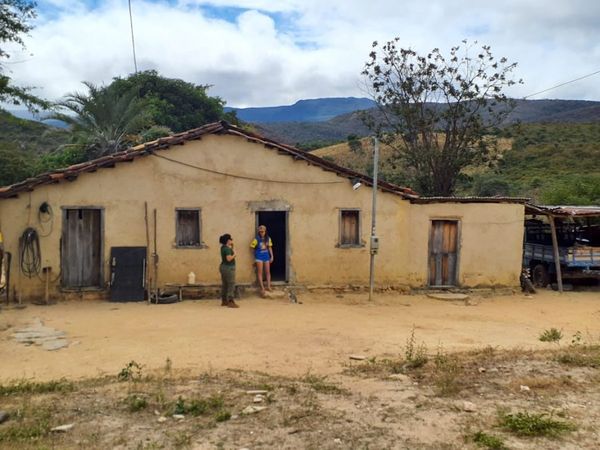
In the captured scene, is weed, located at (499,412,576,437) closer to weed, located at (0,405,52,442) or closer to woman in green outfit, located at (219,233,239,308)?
weed, located at (0,405,52,442)

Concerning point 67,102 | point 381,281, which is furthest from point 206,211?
point 67,102

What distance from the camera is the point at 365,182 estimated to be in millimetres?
13891

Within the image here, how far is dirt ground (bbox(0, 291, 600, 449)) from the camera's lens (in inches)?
209

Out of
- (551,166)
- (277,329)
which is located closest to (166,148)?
(277,329)

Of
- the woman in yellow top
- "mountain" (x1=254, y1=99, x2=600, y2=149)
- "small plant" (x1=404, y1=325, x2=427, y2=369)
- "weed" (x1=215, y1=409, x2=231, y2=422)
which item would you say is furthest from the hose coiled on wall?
"mountain" (x1=254, y1=99, x2=600, y2=149)

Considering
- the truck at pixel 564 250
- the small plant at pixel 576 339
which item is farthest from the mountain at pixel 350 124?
the small plant at pixel 576 339

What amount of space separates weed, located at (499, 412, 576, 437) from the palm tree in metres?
19.8

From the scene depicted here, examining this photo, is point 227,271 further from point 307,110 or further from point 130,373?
point 307,110

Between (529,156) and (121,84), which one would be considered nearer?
(121,84)

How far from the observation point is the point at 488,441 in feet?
16.7

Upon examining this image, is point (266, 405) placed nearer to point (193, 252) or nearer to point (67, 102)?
point (193, 252)

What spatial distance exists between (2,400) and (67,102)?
1770 cm

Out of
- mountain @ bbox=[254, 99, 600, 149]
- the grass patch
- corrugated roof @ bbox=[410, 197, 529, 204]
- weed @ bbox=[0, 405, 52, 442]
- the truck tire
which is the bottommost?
weed @ bbox=[0, 405, 52, 442]

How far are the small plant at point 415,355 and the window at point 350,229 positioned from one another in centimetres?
493
